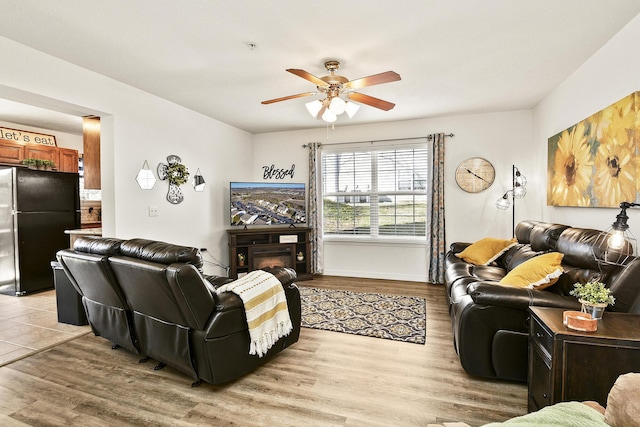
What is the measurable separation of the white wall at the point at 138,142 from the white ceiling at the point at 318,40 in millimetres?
179

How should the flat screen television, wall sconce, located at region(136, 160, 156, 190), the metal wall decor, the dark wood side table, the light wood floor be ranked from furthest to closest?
the flat screen television
the metal wall decor
wall sconce, located at region(136, 160, 156, 190)
the light wood floor
the dark wood side table

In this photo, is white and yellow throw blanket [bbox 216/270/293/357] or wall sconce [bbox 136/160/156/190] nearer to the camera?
white and yellow throw blanket [bbox 216/270/293/357]

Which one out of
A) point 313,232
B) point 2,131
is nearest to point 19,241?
point 2,131

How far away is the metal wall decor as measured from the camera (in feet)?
13.5

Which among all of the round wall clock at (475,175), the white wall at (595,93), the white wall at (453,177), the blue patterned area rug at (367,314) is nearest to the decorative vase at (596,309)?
the white wall at (595,93)

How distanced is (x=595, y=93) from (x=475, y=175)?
2.07 meters

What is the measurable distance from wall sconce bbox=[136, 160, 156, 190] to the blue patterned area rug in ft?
7.78

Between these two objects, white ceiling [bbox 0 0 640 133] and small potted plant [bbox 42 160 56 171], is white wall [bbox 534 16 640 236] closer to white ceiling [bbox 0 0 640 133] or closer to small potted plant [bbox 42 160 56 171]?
white ceiling [bbox 0 0 640 133]

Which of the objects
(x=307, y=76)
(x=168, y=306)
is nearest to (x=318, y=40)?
(x=307, y=76)

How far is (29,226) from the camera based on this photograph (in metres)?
4.62

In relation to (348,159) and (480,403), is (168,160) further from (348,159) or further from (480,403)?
(480,403)

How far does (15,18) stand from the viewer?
7.54 ft

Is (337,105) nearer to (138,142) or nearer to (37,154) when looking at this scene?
(138,142)

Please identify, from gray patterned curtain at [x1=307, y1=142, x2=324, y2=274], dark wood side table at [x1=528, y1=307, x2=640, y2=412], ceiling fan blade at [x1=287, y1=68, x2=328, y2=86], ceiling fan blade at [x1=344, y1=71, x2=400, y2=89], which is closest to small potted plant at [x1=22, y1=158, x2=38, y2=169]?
gray patterned curtain at [x1=307, y1=142, x2=324, y2=274]
